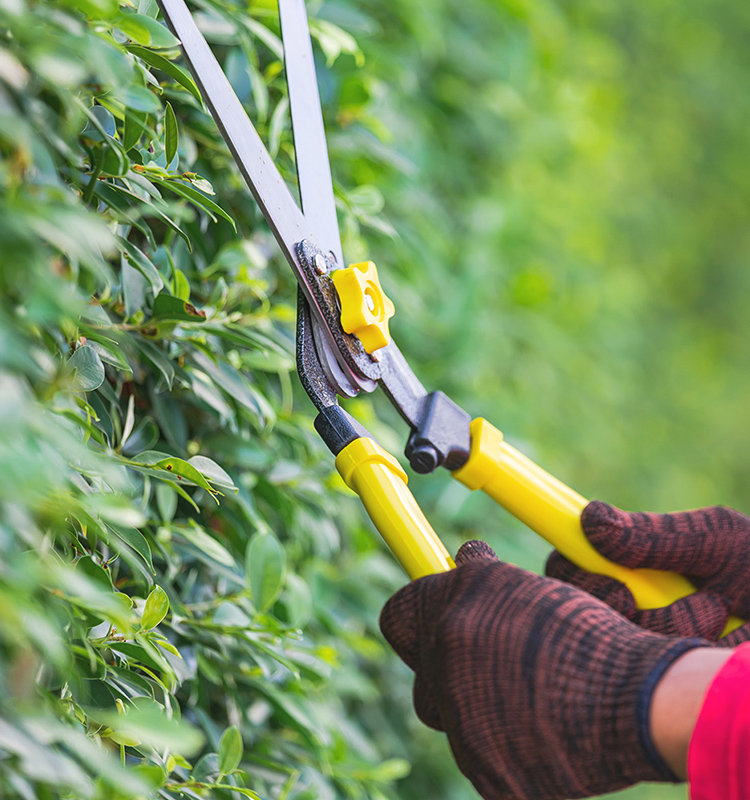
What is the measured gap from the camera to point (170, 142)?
0.47 m

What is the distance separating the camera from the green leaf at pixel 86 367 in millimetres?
399

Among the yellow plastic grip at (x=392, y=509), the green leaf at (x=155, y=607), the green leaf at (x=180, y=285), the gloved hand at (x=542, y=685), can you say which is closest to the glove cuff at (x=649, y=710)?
the gloved hand at (x=542, y=685)

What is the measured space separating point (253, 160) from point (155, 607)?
26cm

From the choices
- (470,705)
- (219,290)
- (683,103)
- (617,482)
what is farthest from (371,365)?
(683,103)

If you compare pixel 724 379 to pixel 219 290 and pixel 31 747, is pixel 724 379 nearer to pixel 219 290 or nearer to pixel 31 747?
pixel 219 290

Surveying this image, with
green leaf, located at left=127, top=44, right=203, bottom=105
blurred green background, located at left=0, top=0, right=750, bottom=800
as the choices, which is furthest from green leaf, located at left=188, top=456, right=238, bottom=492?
green leaf, located at left=127, top=44, right=203, bottom=105

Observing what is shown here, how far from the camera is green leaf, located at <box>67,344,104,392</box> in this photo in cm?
40

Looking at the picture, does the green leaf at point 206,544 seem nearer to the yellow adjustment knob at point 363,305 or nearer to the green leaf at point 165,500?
the green leaf at point 165,500

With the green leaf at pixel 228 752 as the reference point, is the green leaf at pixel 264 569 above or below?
above

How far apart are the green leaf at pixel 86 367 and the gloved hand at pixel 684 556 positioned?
1.06ft

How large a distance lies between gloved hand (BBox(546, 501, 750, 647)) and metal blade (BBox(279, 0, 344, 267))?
0.26 metres

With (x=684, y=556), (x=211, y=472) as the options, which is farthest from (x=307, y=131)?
(x=684, y=556)

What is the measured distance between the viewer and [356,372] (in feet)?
1.79

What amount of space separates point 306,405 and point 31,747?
0.52m
